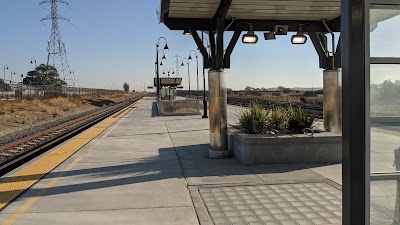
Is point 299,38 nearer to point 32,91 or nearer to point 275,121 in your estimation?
point 275,121

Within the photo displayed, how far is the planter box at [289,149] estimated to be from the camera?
856 cm

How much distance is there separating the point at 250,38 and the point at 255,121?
2268mm

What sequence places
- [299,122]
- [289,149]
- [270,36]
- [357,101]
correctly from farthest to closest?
1. [270,36]
2. [299,122]
3. [289,149]
4. [357,101]

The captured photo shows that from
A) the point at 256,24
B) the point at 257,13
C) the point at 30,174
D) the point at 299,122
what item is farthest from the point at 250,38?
the point at 30,174

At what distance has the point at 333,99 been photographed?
10227 millimetres

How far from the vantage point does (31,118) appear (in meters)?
27.6

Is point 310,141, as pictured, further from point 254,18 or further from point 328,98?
point 254,18

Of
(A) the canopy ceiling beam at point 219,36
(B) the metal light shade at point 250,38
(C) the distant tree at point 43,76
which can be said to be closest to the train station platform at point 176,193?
(A) the canopy ceiling beam at point 219,36

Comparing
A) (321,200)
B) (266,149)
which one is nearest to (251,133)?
(266,149)

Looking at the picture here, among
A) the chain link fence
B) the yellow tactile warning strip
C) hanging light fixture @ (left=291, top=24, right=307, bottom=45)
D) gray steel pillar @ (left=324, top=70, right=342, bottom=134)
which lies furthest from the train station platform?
the chain link fence

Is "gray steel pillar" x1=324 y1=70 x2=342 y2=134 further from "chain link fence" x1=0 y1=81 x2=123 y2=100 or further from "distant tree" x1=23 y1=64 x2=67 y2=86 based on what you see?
"distant tree" x1=23 y1=64 x2=67 y2=86

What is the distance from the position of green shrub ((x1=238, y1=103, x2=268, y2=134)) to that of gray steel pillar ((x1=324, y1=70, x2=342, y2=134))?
1.84 metres

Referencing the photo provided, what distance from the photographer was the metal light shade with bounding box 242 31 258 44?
9977mm

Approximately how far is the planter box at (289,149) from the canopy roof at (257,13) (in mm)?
3219
